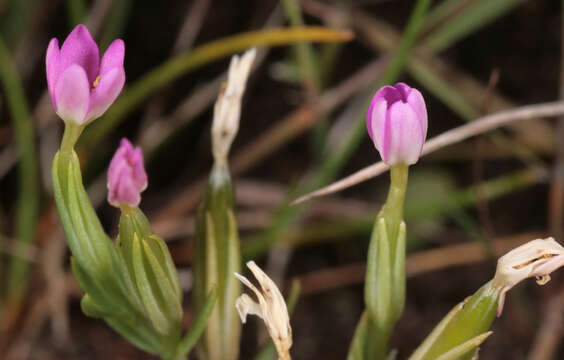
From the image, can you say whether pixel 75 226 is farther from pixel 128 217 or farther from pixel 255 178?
pixel 255 178

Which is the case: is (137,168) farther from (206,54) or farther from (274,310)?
(206,54)

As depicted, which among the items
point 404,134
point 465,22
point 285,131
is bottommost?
point 404,134

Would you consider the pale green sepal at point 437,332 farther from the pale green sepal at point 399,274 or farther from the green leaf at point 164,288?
the green leaf at point 164,288

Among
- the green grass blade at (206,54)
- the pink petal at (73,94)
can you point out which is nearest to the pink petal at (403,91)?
the pink petal at (73,94)

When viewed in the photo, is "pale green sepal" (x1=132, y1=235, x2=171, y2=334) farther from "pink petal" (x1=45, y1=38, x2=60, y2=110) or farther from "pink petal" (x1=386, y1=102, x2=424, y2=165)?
"pink petal" (x1=386, y1=102, x2=424, y2=165)

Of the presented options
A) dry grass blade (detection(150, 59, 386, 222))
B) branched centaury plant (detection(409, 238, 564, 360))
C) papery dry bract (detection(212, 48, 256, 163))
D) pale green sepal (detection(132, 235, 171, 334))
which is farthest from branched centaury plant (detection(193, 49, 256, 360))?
dry grass blade (detection(150, 59, 386, 222))

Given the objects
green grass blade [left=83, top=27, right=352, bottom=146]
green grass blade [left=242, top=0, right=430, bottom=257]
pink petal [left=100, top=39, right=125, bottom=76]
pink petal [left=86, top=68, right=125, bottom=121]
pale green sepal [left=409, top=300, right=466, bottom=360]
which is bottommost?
pale green sepal [left=409, top=300, right=466, bottom=360]

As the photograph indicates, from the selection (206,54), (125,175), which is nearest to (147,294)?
(125,175)
